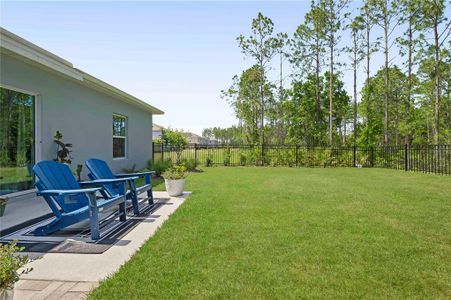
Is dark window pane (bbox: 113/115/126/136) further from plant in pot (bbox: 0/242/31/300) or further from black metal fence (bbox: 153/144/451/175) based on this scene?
plant in pot (bbox: 0/242/31/300)

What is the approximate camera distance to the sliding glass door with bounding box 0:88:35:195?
5355 mm

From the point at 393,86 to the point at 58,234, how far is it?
28.0 metres

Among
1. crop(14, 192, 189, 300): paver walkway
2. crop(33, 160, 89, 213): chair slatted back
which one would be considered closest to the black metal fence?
crop(33, 160, 89, 213): chair slatted back

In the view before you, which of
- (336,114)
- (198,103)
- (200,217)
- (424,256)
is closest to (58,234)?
(200,217)

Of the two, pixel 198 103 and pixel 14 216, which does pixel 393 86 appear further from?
pixel 14 216

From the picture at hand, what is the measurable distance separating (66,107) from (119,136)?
335 centimetres

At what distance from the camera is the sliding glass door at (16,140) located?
5.36 metres

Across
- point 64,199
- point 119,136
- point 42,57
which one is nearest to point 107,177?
point 64,199

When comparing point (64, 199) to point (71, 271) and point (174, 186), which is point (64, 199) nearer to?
point (71, 271)

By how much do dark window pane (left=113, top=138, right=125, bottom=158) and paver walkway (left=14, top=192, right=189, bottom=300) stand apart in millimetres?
6969

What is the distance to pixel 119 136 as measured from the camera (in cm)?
1042

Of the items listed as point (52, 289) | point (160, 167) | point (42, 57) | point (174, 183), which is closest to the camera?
point (52, 289)

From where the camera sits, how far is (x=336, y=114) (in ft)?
82.4

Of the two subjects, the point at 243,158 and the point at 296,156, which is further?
the point at 243,158
